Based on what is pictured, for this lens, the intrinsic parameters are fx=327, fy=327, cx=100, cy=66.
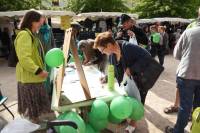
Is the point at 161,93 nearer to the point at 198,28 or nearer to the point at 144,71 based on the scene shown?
the point at 144,71

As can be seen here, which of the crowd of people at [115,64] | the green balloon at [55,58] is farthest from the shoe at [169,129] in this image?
the green balloon at [55,58]

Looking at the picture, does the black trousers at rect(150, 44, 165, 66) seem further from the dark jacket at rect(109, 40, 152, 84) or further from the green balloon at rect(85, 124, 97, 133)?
the green balloon at rect(85, 124, 97, 133)

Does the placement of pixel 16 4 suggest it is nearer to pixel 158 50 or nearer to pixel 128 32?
pixel 158 50

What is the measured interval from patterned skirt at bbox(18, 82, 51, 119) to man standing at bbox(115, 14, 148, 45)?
→ 1998 millimetres

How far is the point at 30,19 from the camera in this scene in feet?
14.6

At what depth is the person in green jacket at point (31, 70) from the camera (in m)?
4.28

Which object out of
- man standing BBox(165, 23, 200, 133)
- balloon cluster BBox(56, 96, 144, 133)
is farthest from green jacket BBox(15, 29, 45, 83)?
man standing BBox(165, 23, 200, 133)

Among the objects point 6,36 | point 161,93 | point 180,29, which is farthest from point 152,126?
point 180,29

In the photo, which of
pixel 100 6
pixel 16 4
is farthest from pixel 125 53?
pixel 100 6

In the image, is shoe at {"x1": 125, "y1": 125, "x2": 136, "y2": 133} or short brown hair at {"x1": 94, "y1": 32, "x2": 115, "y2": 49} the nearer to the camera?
short brown hair at {"x1": 94, "y1": 32, "x2": 115, "y2": 49}

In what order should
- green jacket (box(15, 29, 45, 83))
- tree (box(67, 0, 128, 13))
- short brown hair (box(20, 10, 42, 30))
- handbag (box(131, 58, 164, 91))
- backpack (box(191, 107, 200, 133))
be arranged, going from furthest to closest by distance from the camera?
tree (box(67, 0, 128, 13))
handbag (box(131, 58, 164, 91))
short brown hair (box(20, 10, 42, 30))
green jacket (box(15, 29, 45, 83))
backpack (box(191, 107, 200, 133))

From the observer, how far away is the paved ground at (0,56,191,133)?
536 cm

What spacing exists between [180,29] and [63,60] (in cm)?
1697

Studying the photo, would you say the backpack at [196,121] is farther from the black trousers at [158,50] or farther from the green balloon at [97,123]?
the black trousers at [158,50]
